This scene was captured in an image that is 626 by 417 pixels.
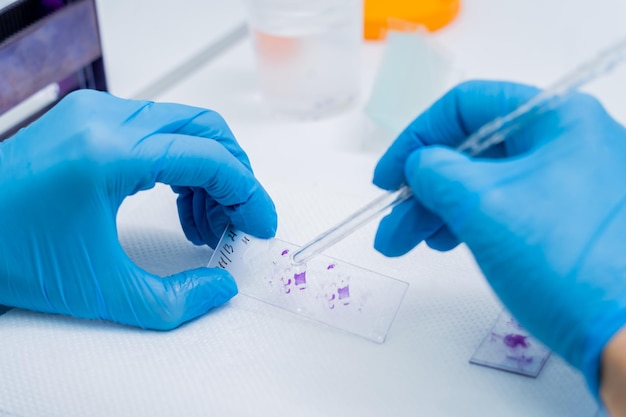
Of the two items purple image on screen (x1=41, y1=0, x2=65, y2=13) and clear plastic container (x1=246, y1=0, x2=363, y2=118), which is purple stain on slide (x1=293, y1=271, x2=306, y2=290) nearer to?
clear plastic container (x1=246, y1=0, x2=363, y2=118)

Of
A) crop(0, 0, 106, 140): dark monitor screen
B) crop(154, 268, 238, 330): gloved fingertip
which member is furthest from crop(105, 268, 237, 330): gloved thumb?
crop(0, 0, 106, 140): dark monitor screen

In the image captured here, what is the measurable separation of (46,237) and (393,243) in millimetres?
431

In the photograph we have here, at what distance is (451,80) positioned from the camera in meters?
1.43

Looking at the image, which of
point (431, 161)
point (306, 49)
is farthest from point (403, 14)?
point (431, 161)

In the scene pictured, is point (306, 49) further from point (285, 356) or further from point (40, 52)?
point (285, 356)

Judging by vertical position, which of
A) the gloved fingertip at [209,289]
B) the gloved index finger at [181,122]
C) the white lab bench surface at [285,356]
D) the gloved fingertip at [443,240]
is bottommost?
the white lab bench surface at [285,356]

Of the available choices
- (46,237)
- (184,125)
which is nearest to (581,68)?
(184,125)

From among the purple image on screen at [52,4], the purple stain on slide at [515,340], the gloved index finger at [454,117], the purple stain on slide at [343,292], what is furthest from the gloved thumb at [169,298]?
the purple image on screen at [52,4]

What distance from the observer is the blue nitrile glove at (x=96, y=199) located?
89cm

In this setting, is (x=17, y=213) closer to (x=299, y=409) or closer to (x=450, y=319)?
(x=299, y=409)

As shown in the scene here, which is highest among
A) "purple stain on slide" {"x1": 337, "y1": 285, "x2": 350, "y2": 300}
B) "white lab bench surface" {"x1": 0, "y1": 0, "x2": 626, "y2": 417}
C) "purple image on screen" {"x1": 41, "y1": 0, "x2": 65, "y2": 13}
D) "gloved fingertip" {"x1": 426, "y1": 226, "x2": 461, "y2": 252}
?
"purple image on screen" {"x1": 41, "y1": 0, "x2": 65, "y2": 13}

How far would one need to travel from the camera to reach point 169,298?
3.05ft

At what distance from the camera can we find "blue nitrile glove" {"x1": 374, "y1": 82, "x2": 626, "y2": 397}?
0.75 meters

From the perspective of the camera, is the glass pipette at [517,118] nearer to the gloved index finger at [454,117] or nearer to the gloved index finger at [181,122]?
the gloved index finger at [454,117]
